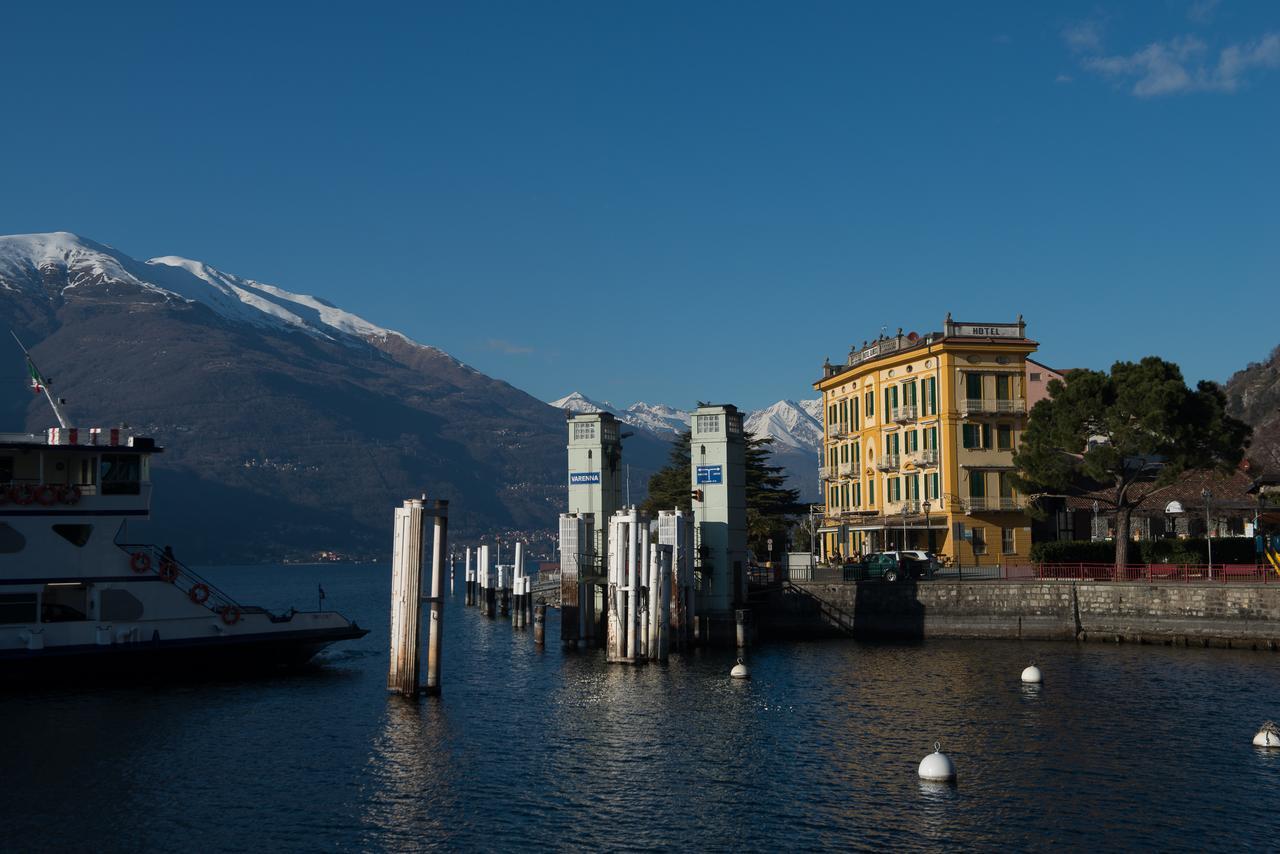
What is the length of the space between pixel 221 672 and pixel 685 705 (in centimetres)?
1986

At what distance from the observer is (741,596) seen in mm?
58156

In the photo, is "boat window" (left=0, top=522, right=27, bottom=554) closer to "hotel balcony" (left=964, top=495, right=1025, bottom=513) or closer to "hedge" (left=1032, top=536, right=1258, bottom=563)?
"hedge" (left=1032, top=536, right=1258, bottom=563)

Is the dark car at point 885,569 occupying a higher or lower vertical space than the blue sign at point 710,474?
lower

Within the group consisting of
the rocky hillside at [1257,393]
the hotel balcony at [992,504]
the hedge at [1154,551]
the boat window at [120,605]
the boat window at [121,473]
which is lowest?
the boat window at [120,605]

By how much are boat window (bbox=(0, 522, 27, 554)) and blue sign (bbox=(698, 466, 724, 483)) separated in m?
29.5

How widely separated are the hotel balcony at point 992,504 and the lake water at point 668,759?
25.2 m

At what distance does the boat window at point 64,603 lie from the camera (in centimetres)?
4481

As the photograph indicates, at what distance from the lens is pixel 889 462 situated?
81250 millimetres

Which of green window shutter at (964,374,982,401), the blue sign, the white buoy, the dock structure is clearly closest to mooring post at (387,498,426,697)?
the dock structure

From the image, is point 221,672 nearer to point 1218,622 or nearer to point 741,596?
point 741,596

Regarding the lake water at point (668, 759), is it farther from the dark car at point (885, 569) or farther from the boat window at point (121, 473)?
the dark car at point (885, 569)

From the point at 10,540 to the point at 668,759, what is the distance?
26.6 meters

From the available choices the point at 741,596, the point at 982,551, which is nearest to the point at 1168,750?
the point at 741,596

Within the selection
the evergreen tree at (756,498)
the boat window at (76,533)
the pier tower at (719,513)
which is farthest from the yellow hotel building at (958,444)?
the boat window at (76,533)
